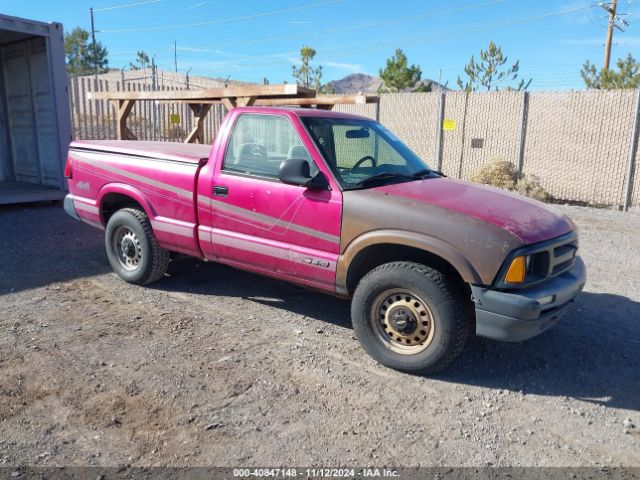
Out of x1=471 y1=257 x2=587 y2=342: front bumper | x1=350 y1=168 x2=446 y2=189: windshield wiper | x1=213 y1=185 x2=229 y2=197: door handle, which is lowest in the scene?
x1=471 y1=257 x2=587 y2=342: front bumper

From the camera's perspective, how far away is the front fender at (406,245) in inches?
144

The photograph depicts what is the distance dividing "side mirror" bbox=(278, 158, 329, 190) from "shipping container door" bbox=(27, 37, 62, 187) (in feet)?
25.8

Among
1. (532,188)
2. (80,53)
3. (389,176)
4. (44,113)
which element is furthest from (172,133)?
(80,53)

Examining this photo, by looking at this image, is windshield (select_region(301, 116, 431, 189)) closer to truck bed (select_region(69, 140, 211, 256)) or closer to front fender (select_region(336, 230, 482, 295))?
front fender (select_region(336, 230, 482, 295))

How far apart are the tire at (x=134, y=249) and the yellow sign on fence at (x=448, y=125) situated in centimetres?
994

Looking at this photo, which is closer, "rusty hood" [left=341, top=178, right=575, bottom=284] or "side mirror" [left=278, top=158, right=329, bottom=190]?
"rusty hood" [left=341, top=178, right=575, bottom=284]

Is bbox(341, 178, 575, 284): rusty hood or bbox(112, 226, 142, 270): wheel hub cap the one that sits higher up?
bbox(341, 178, 575, 284): rusty hood

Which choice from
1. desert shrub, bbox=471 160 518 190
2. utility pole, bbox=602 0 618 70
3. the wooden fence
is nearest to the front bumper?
desert shrub, bbox=471 160 518 190

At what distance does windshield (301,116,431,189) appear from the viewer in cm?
449

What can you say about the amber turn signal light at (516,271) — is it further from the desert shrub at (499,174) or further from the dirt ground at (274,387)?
the desert shrub at (499,174)

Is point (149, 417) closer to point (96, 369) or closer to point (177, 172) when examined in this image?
point (96, 369)

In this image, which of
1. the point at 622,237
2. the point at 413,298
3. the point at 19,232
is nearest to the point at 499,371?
the point at 413,298

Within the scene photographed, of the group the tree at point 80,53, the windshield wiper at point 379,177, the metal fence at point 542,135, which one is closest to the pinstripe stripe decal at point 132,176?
the windshield wiper at point 379,177

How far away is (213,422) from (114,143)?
13.3ft
